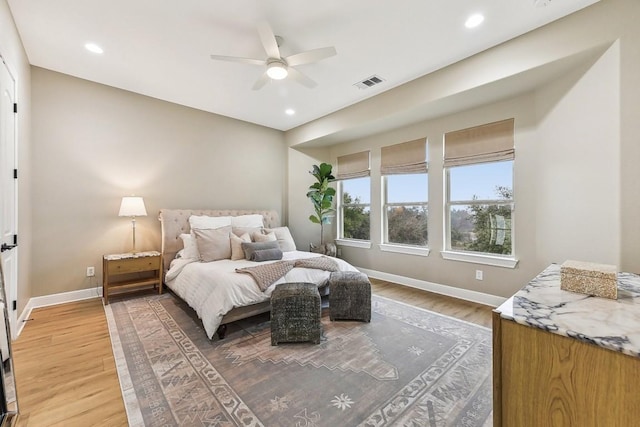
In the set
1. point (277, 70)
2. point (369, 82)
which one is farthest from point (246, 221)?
point (369, 82)

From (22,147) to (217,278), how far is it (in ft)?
8.22

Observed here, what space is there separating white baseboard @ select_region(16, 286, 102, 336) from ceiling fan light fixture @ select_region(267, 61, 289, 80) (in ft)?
11.9

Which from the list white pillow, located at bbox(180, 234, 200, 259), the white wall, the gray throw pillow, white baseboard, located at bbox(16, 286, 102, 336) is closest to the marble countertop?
the white wall

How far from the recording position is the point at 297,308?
237 centimetres

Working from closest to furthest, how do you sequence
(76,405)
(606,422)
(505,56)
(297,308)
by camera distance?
1. (606,422)
2. (76,405)
3. (297,308)
4. (505,56)

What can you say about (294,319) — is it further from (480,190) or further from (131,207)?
(480,190)

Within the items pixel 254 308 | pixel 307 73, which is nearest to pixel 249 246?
pixel 254 308

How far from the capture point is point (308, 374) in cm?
195

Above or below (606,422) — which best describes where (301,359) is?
below

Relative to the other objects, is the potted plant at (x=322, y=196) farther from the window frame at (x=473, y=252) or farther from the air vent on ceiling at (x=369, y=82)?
the window frame at (x=473, y=252)

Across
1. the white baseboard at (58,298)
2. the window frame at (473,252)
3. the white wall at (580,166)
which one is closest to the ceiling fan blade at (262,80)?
the window frame at (473,252)

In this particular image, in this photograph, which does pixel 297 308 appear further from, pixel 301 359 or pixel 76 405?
pixel 76 405

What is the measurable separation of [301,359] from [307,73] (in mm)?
3134

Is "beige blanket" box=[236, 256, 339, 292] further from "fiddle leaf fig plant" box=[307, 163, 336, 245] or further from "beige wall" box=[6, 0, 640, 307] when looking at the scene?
"fiddle leaf fig plant" box=[307, 163, 336, 245]
